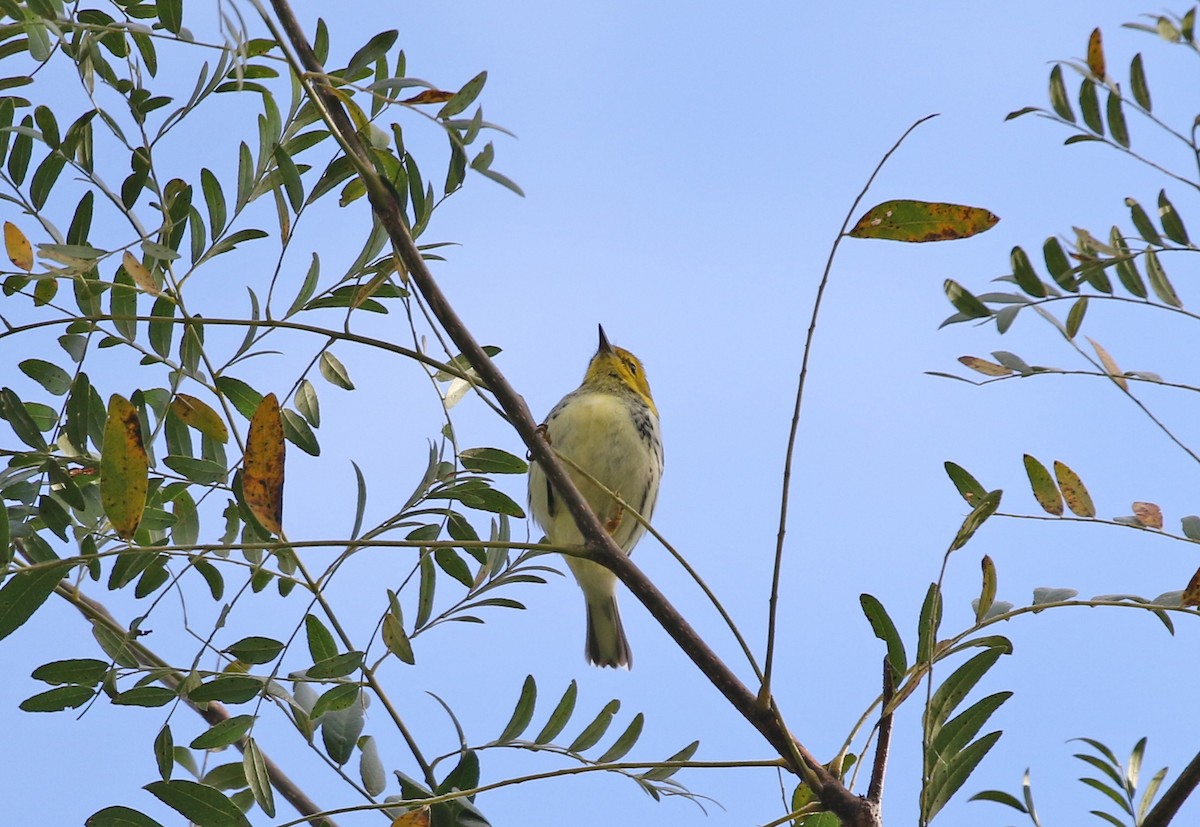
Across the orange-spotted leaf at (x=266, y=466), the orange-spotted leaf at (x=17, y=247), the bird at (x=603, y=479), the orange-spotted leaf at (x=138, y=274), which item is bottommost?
the orange-spotted leaf at (x=266, y=466)

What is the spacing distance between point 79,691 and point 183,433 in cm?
49

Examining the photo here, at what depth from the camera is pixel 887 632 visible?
5.56 feet

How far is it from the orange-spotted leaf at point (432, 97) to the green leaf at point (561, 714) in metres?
0.95

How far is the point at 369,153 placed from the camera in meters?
1.83

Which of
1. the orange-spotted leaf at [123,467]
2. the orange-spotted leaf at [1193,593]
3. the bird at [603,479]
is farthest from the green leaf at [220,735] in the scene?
the bird at [603,479]

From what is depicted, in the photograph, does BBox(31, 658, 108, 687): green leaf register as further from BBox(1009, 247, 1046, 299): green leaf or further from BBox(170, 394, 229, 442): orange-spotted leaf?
BBox(1009, 247, 1046, 299): green leaf

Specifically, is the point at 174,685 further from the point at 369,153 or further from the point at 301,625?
the point at 369,153

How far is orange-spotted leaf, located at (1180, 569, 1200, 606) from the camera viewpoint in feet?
5.30

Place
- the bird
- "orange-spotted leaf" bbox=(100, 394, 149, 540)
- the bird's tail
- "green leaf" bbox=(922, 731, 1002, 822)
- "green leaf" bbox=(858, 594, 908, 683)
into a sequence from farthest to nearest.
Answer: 1. the bird's tail
2. the bird
3. "green leaf" bbox=(858, 594, 908, 683)
4. "green leaf" bbox=(922, 731, 1002, 822)
5. "orange-spotted leaf" bbox=(100, 394, 149, 540)

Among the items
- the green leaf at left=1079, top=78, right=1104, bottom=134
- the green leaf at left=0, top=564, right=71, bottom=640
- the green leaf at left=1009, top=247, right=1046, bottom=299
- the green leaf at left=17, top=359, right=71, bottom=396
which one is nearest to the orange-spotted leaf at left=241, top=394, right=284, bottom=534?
the green leaf at left=0, top=564, right=71, bottom=640

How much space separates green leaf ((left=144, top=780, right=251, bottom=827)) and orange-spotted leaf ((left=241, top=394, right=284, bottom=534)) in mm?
371

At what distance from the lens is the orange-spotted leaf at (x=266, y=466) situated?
1.48 m

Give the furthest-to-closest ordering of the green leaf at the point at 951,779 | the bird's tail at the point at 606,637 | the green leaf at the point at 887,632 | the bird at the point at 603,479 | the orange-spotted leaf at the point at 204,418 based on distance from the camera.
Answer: the bird's tail at the point at 606,637, the bird at the point at 603,479, the orange-spotted leaf at the point at 204,418, the green leaf at the point at 887,632, the green leaf at the point at 951,779

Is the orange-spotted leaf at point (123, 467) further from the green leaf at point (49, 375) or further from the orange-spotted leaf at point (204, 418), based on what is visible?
the green leaf at point (49, 375)
